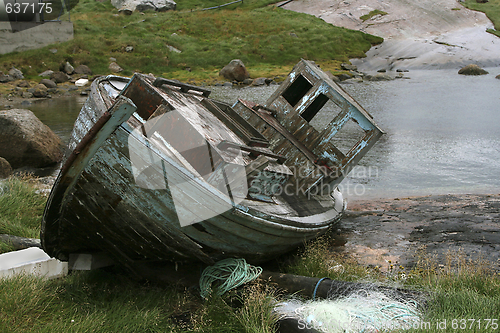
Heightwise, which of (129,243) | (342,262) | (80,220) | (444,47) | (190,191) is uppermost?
(190,191)

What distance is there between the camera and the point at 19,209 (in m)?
7.12

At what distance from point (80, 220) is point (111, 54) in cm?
3142

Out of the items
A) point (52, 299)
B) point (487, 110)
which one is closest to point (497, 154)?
point (487, 110)

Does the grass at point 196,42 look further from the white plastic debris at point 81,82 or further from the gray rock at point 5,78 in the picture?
the white plastic debris at point 81,82

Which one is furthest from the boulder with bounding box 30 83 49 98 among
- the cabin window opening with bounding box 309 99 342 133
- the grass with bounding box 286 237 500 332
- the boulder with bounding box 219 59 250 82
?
the grass with bounding box 286 237 500 332

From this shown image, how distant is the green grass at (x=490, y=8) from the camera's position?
172ft

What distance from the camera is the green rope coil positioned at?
15.9 ft

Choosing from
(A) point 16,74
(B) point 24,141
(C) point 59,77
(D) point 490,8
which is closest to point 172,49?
(C) point 59,77

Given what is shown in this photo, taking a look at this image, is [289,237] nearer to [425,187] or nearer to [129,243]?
[129,243]

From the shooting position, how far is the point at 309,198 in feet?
24.4

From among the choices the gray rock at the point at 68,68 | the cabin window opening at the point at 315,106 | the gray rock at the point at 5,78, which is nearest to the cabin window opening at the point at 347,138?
Answer: the cabin window opening at the point at 315,106

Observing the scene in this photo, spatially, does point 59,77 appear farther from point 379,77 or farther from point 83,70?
point 379,77

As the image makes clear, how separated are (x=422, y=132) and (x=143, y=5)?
41.7 m

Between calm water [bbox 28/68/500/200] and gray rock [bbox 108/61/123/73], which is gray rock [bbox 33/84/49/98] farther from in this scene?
gray rock [bbox 108/61/123/73]
